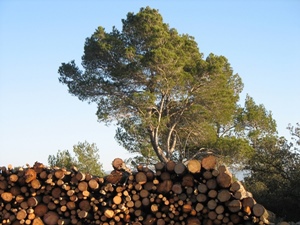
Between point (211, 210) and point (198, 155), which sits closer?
point (211, 210)

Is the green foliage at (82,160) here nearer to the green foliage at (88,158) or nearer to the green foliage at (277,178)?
the green foliage at (88,158)

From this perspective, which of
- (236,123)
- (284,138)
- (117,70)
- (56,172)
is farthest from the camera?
(236,123)

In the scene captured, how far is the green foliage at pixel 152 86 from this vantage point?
20266 mm

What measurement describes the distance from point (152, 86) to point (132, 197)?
47.3 feet

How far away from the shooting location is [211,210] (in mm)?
6199

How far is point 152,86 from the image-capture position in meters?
20.6

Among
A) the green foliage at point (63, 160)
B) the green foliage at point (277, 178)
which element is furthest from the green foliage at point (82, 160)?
the green foliage at point (277, 178)

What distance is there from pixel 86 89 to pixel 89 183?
15252 millimetres

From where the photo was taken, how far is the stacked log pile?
615cm

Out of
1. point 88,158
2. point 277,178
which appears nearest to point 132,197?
point 277,178

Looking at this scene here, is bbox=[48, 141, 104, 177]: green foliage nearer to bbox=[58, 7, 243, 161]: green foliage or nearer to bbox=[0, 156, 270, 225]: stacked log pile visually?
bbox=[58, 7, 243, 161]: green foliage

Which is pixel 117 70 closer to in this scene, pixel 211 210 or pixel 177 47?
pixel 177 47

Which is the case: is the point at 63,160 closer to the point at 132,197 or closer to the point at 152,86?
the point at 152,86

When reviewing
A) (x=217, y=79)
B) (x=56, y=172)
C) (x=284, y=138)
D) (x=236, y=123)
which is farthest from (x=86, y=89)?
(x=56, y=172)
